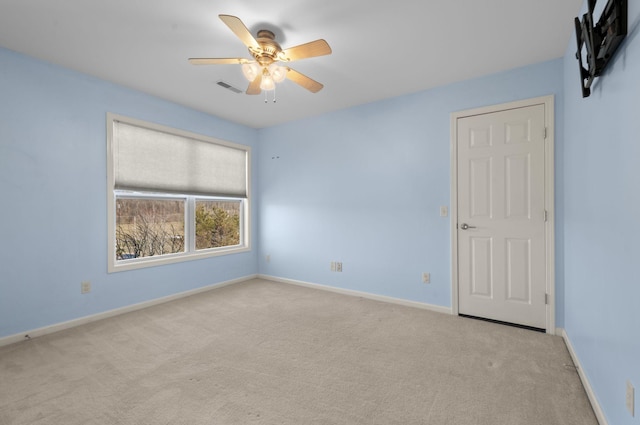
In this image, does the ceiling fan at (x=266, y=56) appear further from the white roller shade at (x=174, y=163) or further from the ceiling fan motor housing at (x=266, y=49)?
the white roller shade at (x=174, y=163)

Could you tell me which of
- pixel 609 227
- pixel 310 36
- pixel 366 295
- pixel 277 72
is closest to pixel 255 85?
pixel 277 72

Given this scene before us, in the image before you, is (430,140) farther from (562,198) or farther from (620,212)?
(620,212)

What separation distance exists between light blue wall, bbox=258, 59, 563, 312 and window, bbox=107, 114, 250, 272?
0.52 metres

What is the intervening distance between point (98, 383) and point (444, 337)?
275 cm

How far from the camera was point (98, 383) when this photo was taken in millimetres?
1986

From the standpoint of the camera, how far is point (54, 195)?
2.85 m

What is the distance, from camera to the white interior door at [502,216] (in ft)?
9.26

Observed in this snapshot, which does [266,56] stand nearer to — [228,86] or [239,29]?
[239,29]

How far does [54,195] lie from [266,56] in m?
2.48

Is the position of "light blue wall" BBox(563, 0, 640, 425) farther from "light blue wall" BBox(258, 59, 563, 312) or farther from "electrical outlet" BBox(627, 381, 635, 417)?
"light blue wall" BBox(258, 59, 563, 312)

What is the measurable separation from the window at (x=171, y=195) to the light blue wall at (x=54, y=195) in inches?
6.3

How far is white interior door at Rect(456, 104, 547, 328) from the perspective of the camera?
2.82 m

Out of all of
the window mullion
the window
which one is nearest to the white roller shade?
the window

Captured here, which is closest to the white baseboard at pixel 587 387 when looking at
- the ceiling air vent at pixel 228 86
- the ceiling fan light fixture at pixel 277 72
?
the ceiling fan light fixture at pixel 277 72
